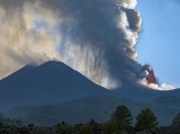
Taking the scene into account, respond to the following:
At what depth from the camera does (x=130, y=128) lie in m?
72.2

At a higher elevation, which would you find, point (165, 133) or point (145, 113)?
point (145, 113)

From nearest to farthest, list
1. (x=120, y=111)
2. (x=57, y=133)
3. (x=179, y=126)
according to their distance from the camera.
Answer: (x=179, y=126) < (x=57, y=133) < (x=120, y=111)

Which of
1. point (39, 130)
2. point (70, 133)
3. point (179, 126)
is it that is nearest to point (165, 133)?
point (179, 126)

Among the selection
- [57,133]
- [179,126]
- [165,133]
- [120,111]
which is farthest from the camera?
[120,111]

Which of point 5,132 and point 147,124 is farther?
point 147,124

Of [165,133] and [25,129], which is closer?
[165,133]

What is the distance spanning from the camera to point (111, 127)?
196 ft

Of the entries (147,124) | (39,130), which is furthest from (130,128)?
(39,130)

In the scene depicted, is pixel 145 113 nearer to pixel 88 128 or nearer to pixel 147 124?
pixel 147 124

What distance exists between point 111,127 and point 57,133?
13024 millimetres

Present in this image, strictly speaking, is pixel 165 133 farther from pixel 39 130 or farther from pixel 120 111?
pixel 39 130

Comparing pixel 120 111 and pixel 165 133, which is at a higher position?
pixel 120 111

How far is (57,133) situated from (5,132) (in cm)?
1018

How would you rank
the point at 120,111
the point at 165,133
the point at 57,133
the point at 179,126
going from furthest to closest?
the point at 120,111 < the point at 57,133 < the point at 179,126 < the point at 165,133
